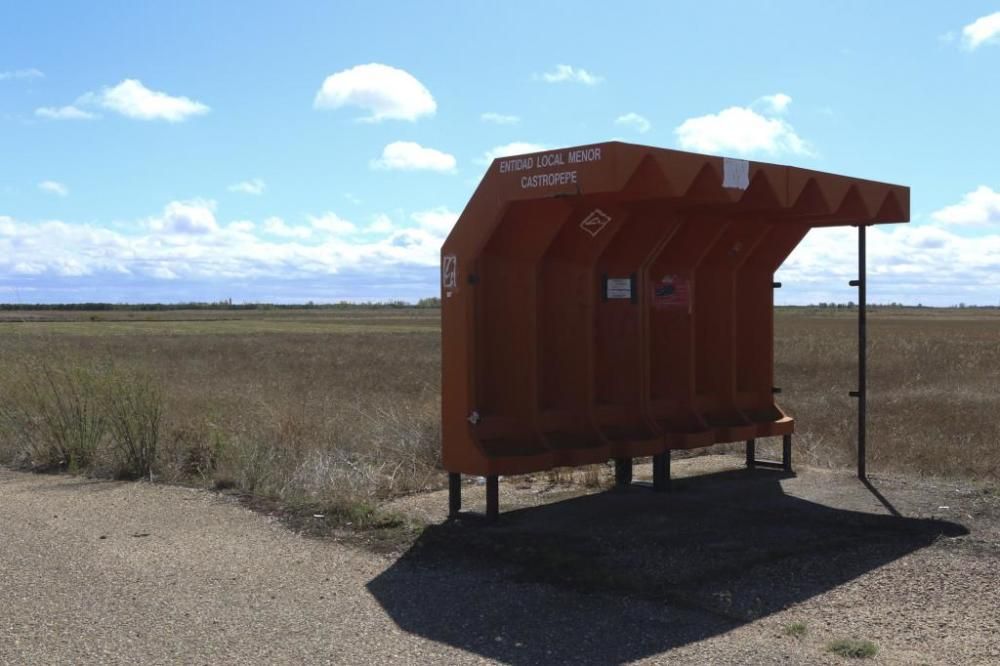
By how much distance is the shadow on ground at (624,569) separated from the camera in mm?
4996

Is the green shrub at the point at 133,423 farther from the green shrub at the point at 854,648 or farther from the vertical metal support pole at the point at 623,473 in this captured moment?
the green shrub at the point at 854,648

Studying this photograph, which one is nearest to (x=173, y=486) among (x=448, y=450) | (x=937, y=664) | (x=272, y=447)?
(x=272, y=447)

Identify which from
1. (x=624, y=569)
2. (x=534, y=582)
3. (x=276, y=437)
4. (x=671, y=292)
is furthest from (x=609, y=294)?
(x=276, y=437)

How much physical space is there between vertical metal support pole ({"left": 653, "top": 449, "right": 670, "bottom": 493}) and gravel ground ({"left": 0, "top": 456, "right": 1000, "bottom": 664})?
0.36 ft

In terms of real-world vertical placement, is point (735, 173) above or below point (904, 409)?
above

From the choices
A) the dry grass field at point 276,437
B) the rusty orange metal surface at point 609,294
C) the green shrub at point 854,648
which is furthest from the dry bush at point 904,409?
the green shrub at point 854,648

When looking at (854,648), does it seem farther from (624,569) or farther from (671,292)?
(671,292)

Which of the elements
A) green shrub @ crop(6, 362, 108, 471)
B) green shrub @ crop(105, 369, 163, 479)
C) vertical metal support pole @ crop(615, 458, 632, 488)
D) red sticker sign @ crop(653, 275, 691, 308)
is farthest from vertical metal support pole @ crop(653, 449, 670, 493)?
green shrub @ crop(6, 362, 108, 471)

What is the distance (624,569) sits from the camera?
600 centimetres

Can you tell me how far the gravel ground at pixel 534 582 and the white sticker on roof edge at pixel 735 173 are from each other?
7.85ft

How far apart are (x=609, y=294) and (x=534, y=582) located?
297 centimetres

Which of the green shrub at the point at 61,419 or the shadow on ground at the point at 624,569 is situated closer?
the shadow on ground at the point at 624,569

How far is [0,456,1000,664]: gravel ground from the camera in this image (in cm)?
482

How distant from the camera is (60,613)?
17.7 feet
